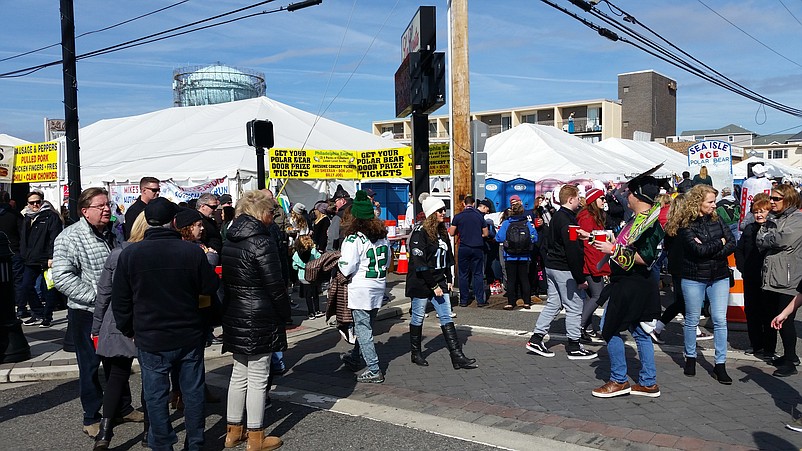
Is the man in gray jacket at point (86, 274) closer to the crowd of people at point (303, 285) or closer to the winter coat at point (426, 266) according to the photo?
the crowd of people at point (303, 285)

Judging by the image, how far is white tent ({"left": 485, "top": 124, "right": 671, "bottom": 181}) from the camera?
2291cm

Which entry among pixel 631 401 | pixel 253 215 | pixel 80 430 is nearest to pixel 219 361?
pixel 80 430

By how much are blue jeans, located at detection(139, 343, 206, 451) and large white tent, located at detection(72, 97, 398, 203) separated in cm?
1361

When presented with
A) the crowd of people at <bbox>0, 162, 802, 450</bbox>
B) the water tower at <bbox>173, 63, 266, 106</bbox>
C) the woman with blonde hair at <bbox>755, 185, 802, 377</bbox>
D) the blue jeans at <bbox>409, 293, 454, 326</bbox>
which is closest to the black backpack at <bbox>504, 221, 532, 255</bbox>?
the crowd of people at <bbox>0, 162, 802, 450</bbox>

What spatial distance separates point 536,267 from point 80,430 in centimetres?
823

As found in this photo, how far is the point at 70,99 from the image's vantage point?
9000mm

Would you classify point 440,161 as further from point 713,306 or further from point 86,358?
point 86,358

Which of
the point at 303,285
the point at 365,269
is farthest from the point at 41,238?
the point at 365,269

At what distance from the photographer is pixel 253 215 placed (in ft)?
15.7

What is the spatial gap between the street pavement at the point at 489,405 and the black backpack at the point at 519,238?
2.45 m

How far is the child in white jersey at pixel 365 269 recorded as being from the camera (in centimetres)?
630

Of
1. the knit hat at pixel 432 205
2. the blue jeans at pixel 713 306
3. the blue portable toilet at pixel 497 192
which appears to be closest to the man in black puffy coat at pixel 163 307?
the knit hat at pixel 432 205

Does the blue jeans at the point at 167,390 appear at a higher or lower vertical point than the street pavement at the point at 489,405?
higher

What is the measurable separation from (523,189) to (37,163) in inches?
538
